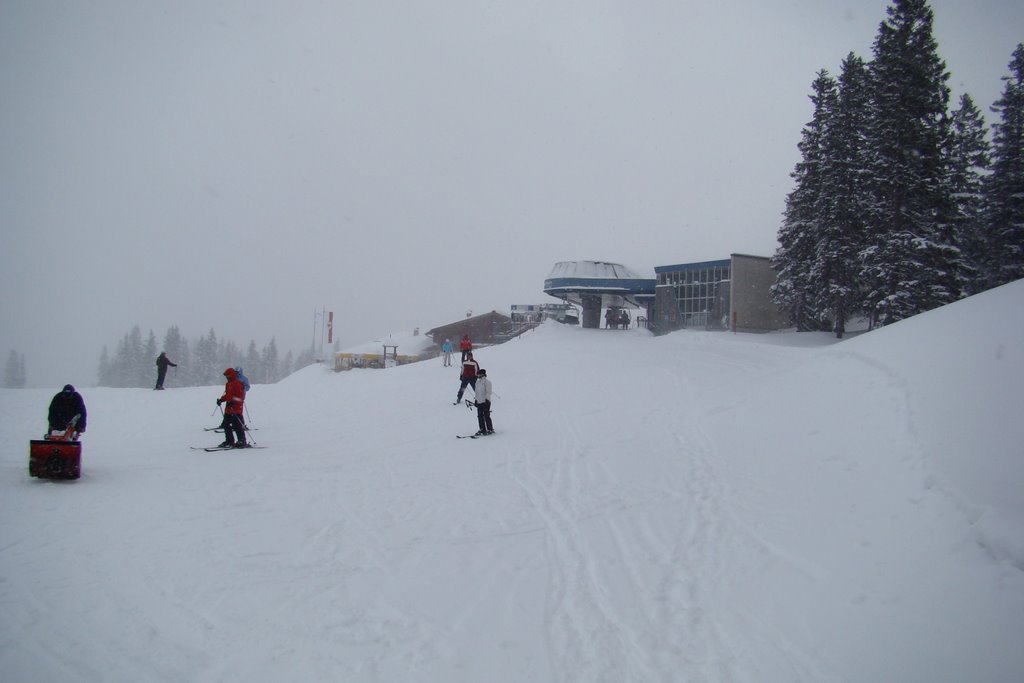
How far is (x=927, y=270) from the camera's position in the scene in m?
→ 21.3

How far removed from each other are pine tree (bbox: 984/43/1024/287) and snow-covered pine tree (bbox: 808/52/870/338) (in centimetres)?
565

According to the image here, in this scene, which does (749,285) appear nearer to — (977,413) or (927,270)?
(927,270)

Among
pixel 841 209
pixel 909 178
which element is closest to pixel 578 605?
pixel 909 178

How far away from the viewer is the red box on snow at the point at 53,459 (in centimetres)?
824

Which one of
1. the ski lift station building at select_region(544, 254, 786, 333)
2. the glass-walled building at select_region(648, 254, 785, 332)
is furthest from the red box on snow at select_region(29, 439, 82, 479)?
the ski lift station building at select_region(544, 254, 786, 333)

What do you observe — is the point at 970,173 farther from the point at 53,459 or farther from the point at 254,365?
the point at 254,365

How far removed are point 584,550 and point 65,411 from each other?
30.9 ft

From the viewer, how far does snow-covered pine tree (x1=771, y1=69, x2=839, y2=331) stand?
29516mm

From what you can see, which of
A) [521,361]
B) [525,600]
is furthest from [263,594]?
[521,361]

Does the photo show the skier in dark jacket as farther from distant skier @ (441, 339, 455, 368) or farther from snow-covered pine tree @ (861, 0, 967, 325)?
snow-covered pine tree @ (861, 0, 967, 325)

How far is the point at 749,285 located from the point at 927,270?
15.4 m

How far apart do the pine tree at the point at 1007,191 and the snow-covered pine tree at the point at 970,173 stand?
0.78m

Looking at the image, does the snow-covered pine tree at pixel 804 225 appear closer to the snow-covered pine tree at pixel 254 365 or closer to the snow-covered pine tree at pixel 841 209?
the snow-covered pine tree at pixel 841 209

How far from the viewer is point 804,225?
29719 mm
